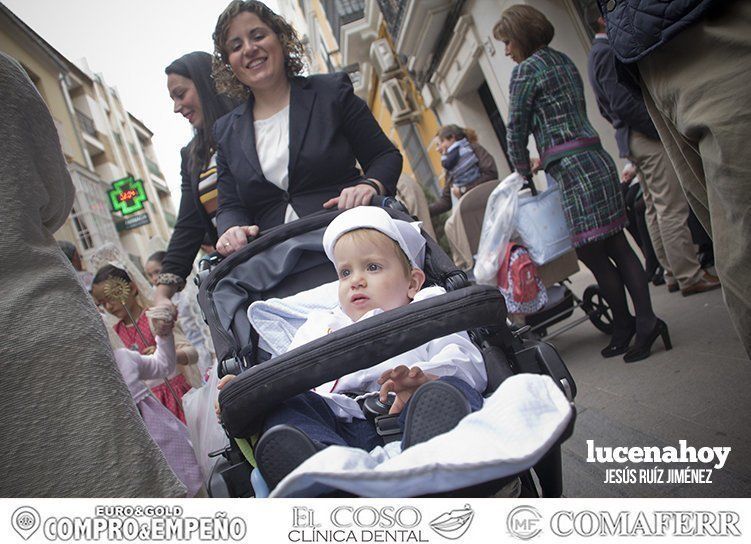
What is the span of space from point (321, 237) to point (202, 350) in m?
2.92

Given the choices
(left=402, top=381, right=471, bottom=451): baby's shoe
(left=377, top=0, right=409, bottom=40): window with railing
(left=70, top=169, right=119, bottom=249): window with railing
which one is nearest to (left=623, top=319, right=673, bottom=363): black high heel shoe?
(left=402, top=381, right=471, bottom=451): baby's shoe

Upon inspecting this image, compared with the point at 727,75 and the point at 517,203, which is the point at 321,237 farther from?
the point at 517,203

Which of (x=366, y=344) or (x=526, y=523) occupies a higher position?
(x=366, y=344)

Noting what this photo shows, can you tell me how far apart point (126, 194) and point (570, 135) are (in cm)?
301

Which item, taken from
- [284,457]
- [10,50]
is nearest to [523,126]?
[10,50]

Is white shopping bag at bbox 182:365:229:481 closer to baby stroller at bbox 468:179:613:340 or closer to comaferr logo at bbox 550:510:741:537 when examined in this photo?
comaferr logo at bbox 550:510:741:537

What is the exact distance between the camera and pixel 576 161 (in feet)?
9.98

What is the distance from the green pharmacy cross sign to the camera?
3949 mm

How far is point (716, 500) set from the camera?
3.35 ft

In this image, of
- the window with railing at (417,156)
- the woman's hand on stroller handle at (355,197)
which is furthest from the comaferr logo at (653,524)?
the window with railing at (417,156)

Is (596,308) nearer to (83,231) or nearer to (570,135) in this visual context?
(570,135)

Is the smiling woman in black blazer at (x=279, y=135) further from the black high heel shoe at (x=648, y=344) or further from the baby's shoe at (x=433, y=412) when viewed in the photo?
the black high heel shoe at (x=648, y=344)

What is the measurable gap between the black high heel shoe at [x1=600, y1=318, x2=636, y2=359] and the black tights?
0.01 m

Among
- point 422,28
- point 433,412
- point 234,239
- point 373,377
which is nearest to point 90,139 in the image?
point 234,239
